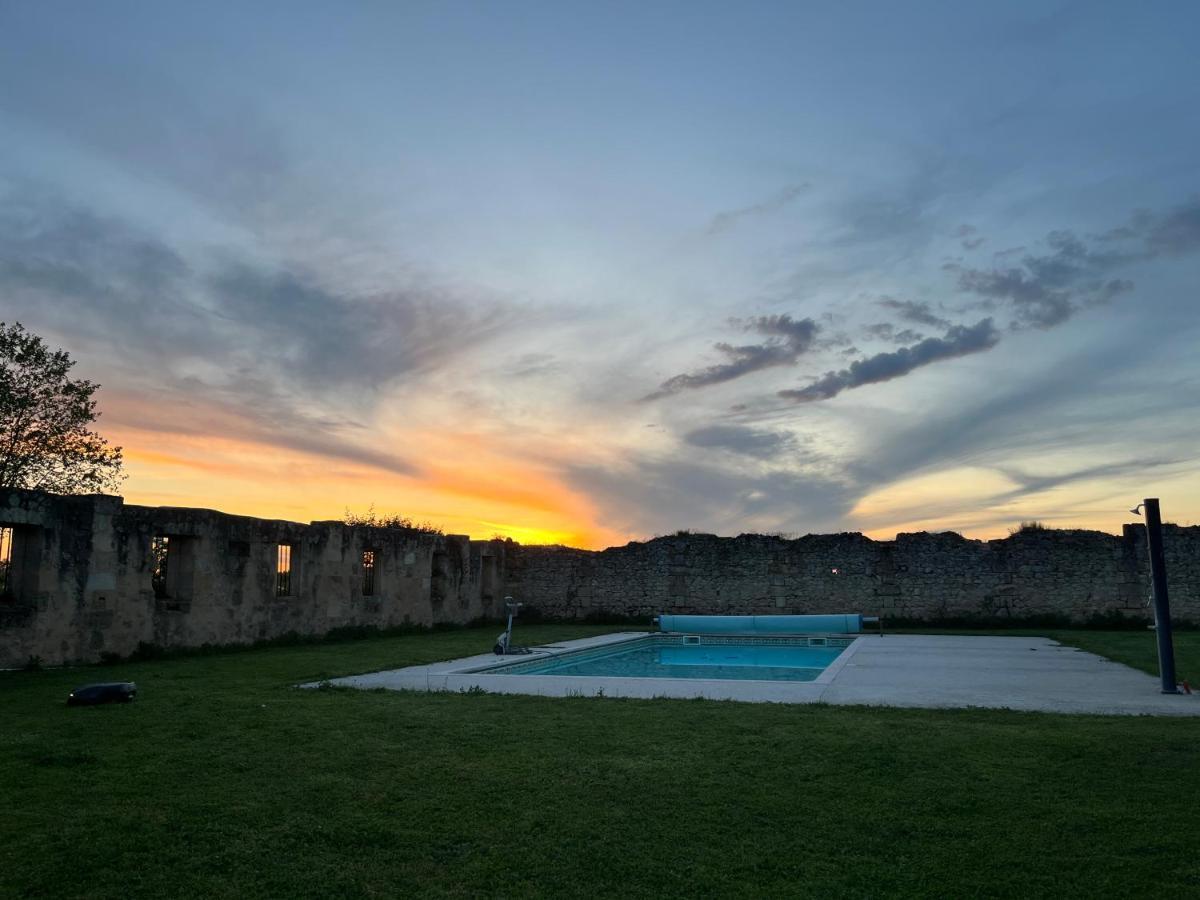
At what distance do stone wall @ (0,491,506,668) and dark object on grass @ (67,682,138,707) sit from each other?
3733 mm

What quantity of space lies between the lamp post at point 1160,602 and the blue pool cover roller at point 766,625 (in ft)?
31.8

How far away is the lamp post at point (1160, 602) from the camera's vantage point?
7.80 m

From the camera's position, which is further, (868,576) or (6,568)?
(868,576)

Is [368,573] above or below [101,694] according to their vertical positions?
above

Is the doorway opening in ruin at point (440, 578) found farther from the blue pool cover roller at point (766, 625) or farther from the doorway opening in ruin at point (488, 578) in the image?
the blue pool cover roller at point (766, 625)

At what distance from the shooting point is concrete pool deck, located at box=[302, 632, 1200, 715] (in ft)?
23.8

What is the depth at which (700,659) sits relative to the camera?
15.8 m

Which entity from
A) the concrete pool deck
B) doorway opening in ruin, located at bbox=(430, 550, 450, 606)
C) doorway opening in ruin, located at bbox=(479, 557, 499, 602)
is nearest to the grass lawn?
the concrete pool deck

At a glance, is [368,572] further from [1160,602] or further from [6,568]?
[1160,602]

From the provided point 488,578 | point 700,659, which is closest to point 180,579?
point 700,659

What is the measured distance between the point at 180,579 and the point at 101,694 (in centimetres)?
579

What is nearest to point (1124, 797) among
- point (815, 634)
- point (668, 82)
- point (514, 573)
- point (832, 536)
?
point (668, 82)

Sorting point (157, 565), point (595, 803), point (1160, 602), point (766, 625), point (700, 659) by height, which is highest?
point (157, 565)

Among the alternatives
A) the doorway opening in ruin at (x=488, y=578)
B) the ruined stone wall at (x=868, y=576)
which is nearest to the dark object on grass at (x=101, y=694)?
the doorway opening in ruin at (x=488, y=578)
